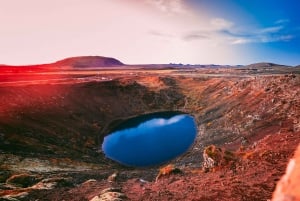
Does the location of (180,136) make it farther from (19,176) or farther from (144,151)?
(19,176)

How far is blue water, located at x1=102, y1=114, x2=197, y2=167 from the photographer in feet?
257

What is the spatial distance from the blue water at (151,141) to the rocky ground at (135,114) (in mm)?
4084

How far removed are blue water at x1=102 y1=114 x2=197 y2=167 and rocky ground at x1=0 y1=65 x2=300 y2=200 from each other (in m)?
4.08

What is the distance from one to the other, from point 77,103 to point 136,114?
2616cm

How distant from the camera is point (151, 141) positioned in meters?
92.1

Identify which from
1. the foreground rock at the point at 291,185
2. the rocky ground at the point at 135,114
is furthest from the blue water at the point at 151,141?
the foreground rock at the point at 291,185

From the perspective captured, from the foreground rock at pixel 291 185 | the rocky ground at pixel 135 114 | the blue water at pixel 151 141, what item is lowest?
the blue water at pixel 151 141

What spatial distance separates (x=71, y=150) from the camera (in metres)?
72.6

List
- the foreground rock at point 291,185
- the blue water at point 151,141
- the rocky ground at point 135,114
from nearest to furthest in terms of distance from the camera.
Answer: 1. the foreground rock at point 291,185
2. the rocky ground at point 135,114
3. the blue water at point 151,141

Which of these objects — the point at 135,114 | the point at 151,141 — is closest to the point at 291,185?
the point at 151,141

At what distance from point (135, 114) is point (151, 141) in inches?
1368

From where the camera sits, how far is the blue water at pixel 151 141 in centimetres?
7834

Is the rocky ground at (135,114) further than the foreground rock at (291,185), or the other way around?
the rocky ground at (135,114)

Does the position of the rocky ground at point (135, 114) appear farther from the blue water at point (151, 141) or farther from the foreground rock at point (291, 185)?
the foreground rock at point (291, 185)
